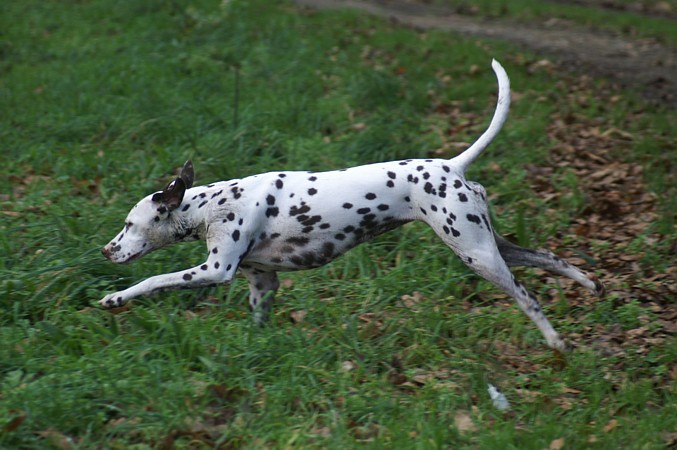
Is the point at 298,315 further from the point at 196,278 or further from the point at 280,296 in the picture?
the point at 196,278

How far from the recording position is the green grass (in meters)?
4.36

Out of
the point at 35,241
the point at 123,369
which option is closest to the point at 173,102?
the point at 35,241

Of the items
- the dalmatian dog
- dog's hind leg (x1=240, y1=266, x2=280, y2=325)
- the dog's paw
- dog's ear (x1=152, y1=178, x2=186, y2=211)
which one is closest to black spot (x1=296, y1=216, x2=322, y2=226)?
the dalmatian dog

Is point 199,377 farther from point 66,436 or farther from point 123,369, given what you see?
point 66,436

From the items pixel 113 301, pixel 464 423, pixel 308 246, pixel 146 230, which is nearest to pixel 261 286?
pixel 308 246

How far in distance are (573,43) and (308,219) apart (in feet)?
31.0

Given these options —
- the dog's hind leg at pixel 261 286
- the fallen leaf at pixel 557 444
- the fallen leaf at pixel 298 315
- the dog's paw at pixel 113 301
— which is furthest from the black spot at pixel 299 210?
the fallen leaf at pixel 557 444

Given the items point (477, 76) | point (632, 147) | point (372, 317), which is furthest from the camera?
point (477, 76)

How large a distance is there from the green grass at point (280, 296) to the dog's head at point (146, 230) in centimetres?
34

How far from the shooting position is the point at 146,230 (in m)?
5.15

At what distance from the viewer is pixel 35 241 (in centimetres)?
613

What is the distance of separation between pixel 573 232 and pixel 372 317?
2.38 m

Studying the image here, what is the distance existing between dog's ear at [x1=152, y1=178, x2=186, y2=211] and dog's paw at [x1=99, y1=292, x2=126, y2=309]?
563mm

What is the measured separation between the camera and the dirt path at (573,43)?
11430 millimetres
